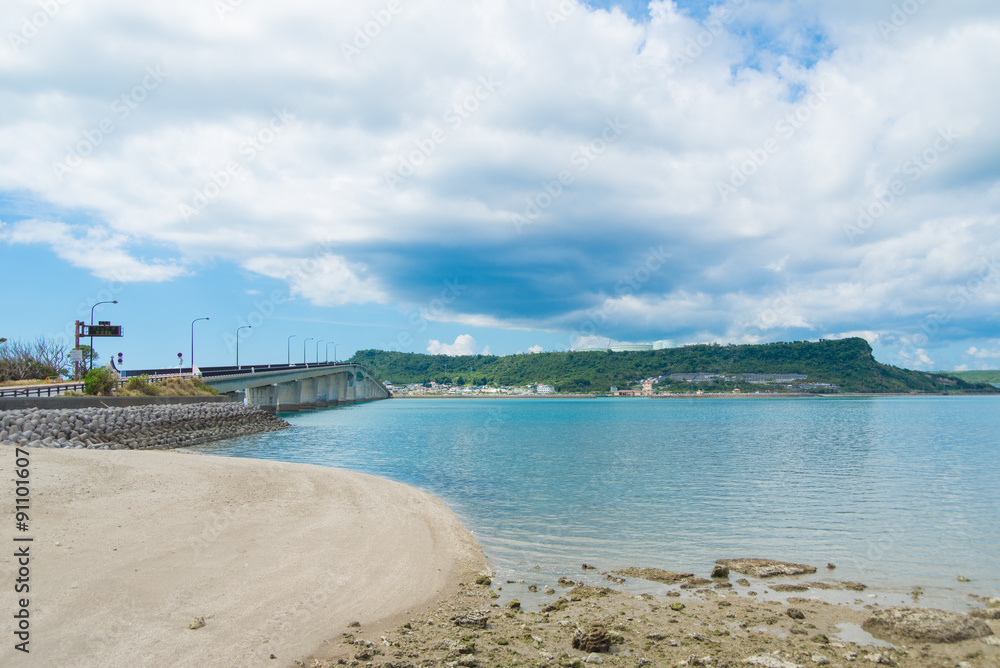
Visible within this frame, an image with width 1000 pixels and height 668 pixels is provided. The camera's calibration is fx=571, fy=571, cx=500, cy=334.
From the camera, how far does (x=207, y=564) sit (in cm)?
989

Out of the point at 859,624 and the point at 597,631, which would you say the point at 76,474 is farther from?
the point at 859,624

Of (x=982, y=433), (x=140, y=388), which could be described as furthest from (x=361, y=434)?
(x=982, y=433)

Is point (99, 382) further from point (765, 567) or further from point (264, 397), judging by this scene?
point (264, 397)

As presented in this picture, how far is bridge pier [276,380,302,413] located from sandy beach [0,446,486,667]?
95.0 m

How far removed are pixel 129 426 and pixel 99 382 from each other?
9718 millimetres

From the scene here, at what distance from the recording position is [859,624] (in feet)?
28.9

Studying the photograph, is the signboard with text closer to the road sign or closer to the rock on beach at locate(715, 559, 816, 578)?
the road sign

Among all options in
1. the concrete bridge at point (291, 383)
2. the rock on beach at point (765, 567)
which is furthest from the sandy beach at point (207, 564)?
the concrete bridge at point (291, 383)

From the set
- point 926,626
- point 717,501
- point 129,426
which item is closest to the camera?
point 926,626

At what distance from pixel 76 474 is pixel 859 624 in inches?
723

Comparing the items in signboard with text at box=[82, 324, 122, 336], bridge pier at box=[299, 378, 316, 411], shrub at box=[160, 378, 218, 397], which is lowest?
bridge pier at box=[299, 378, 316, 411]

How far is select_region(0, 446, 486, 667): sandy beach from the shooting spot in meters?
7.07

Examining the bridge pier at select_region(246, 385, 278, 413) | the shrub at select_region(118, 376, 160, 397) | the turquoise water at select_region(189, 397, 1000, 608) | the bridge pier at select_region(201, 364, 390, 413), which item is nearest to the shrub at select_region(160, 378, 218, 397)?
the shrub at select_region(118, 376, 160, 397)

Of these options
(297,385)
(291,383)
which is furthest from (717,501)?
(297,385)
